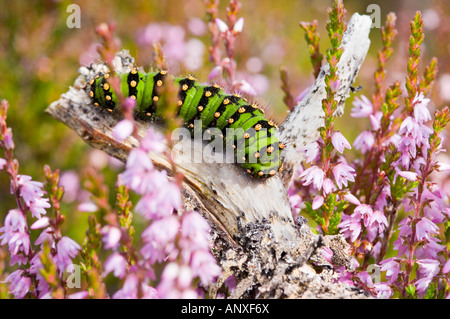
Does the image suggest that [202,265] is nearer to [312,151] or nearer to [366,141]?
[312,151]

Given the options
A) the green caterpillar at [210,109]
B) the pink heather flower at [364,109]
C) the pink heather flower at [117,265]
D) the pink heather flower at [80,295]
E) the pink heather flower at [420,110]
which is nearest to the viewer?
the pink heather flower at [117,265]

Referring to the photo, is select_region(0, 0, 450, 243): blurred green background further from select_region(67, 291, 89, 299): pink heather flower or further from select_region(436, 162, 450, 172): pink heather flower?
select_region(67, 291, 89, 299): pink heather flower

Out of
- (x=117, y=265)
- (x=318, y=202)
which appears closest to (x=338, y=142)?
(x=318, y=202)

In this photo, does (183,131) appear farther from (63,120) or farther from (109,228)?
(109,228)

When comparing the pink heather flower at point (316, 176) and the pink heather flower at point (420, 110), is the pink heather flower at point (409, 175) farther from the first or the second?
the pink heather flower at point (316, 176)

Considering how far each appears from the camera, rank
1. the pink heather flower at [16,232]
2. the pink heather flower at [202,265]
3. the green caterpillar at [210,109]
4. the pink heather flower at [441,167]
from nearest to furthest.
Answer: the pink heather flower at [202,265] → the pink heather flower at [16,232] → the pink heather flower at [441,167] → the green caterpillar at [210,109]

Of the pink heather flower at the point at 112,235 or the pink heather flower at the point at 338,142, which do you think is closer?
the pink heather flower at the point at 112,235

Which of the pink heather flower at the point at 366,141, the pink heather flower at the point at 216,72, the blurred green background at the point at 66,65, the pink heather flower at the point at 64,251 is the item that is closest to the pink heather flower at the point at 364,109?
the pink heather flower at the point at 366,141
